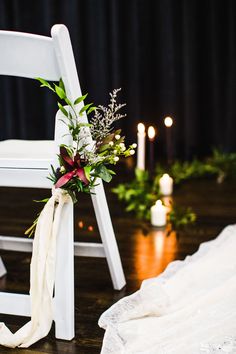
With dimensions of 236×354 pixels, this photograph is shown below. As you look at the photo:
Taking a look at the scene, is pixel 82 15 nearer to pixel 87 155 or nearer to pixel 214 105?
pixel 214 105

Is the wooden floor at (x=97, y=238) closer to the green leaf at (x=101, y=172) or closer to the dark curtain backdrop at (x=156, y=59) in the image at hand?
the green leaf at (x=101, y=172)

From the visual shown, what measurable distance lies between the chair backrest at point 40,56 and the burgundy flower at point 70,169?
8 centimetres

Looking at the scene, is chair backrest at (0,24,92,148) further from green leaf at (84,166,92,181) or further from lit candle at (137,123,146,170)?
lit candle at (137,123,146,170)

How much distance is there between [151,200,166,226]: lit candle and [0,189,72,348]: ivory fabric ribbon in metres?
1.14

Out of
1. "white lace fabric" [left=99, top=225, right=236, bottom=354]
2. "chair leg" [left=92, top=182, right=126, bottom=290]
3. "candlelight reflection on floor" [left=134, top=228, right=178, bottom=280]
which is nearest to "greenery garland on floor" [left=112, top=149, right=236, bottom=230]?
"candlelight reflection on floor" [left=134, top=228, right=178, bottom=280]

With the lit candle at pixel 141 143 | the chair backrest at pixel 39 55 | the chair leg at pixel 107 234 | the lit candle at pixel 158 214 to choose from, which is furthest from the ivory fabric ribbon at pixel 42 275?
the lit candle at pixel 141 143

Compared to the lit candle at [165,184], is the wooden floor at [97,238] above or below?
below

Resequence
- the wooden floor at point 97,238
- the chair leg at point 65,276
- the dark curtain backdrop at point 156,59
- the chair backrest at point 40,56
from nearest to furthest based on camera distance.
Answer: the chair backrest at point 40,56 < the chair leg at point 65,276 < the wooden floor at point 97,238 < the dark curtain backdrop at point 156,59

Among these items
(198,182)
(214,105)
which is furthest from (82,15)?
(198,182)

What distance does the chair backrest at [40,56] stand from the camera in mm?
1515

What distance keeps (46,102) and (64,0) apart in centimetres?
74

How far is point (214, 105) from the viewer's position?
4.18 meters

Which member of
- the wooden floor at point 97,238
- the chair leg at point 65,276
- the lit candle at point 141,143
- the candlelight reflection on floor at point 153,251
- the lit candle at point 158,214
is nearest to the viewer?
the chair leg at point 65,276

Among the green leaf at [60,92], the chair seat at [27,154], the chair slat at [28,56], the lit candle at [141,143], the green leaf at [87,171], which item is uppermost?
the chair slat at [28,56]
